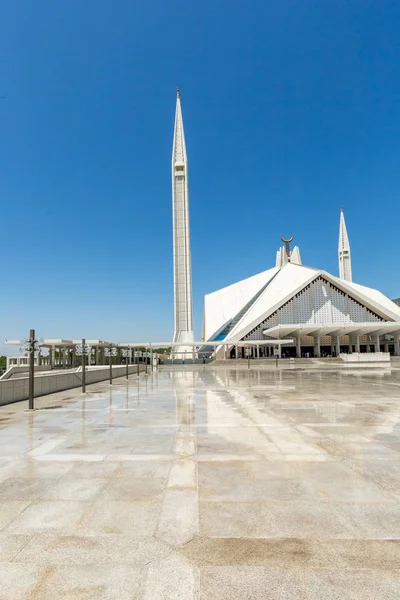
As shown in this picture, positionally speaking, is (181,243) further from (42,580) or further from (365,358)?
(42,580)

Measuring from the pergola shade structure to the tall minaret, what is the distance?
579cm

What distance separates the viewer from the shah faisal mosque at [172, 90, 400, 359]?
5500cm

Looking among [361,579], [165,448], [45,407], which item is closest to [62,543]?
[361,579]

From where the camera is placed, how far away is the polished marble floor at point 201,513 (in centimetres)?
258

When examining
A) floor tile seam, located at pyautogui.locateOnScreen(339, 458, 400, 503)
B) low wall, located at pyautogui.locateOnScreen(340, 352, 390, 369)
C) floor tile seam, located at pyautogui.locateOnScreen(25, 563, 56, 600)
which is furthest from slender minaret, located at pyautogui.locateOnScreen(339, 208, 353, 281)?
floor tile seam, located at pyautogui.locateOnScreen(25, 563, 56, 600)

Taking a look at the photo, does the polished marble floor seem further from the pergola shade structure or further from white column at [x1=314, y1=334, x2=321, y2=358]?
white column at [x1=314, y1=334, x2=321, y2=358]

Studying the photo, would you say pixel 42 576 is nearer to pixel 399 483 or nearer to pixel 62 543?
pixel 62 543

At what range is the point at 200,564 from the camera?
109 inches

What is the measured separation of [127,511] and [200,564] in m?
1.19

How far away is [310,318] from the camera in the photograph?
2272 inches

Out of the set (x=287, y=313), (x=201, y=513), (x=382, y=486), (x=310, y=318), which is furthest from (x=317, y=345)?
(x=201, y=513)

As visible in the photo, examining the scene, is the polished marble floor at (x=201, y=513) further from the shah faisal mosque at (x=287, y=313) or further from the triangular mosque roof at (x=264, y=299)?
the triangular mosque roof at (x=264, y=299)

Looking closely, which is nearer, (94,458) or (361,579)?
(361,579)

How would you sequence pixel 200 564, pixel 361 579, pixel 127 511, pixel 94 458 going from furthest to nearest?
pixel 94 458, pixel 127 511, pixel 200 564, pixel 361 579
